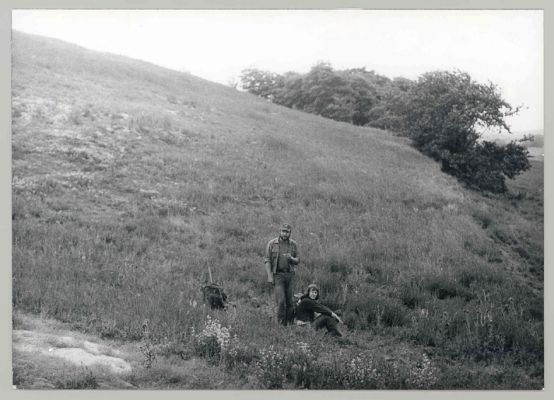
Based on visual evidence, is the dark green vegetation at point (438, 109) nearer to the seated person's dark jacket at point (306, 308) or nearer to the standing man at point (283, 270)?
the standing man at point (283, 270)

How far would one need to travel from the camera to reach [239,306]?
27.6ft

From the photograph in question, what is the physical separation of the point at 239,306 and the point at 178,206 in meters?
2.60

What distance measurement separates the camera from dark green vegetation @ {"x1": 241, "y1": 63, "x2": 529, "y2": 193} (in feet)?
34.6

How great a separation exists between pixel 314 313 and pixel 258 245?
1.73 m

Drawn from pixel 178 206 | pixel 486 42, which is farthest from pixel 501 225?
pixel 178 206

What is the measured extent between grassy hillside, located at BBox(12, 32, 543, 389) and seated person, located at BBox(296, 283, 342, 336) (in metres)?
0.28

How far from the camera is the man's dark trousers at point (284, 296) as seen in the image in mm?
8211

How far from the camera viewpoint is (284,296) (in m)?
8.27

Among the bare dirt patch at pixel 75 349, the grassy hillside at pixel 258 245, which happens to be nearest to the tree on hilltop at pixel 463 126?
the grassy hillside at pixel 258 245

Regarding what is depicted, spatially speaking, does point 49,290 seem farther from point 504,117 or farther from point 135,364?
point 504,117

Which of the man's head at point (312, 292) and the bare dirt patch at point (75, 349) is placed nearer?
the bare dirt patch at point (75, 349)

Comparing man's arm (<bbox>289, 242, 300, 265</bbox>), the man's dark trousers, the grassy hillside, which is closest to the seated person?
the man's dark trousers

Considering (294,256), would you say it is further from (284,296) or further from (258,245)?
(258,245)

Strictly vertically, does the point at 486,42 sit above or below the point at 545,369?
above
